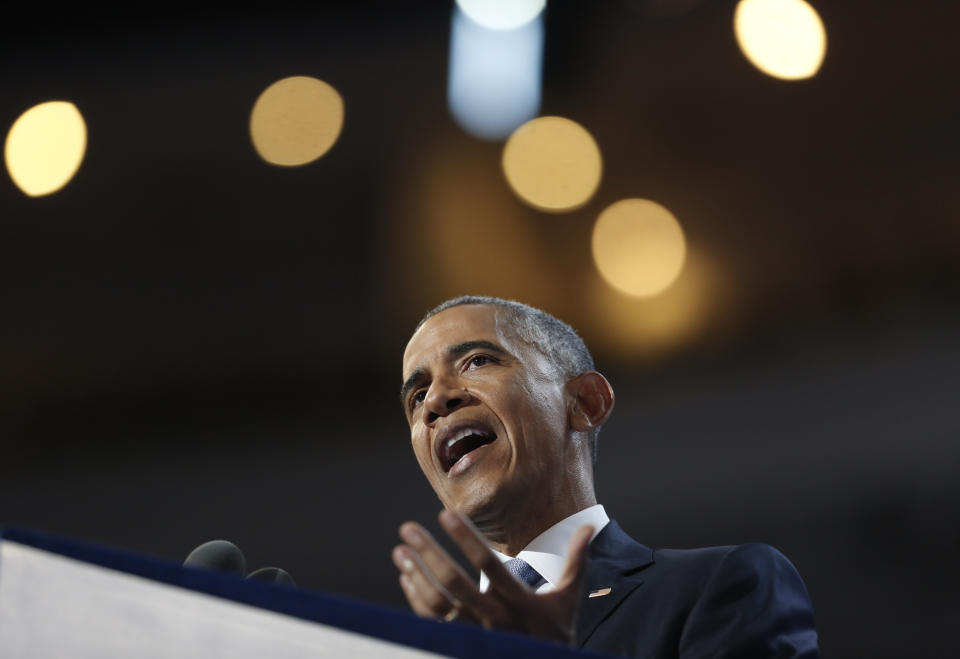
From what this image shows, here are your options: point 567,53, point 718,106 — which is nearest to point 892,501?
point 718,106

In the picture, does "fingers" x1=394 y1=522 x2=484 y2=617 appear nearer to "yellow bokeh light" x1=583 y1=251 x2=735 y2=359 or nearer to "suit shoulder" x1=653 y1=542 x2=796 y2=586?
"suit shoulder" x1=653 y1=542 x2=796 y2=586

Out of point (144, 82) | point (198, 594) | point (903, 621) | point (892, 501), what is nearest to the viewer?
point (198, 594)

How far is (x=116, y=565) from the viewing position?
1.89 ft

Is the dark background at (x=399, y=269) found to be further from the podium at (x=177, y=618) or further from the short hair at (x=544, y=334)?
the podium at (x=177, y=618)

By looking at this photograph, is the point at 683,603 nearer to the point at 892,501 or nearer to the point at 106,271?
the point at 892,501

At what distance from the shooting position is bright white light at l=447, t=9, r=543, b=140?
2.82 metres

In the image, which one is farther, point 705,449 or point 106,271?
point 106,271

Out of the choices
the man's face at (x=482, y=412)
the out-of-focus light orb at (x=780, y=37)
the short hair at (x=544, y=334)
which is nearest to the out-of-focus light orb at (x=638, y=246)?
the out-of-focus light orb at (x=780, y=37)

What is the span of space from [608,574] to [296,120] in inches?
78.4

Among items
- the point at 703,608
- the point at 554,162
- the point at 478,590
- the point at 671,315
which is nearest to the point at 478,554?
the point at 478,590

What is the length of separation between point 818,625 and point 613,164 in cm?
131

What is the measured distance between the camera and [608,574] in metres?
1.28

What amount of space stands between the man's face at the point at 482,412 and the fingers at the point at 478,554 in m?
0.67

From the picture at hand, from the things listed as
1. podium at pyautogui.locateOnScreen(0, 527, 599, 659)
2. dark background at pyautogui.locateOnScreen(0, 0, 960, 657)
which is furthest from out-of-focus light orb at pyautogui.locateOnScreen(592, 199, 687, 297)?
podium at pyautogui.locateOnScreen(0, 527, 599, 659)
